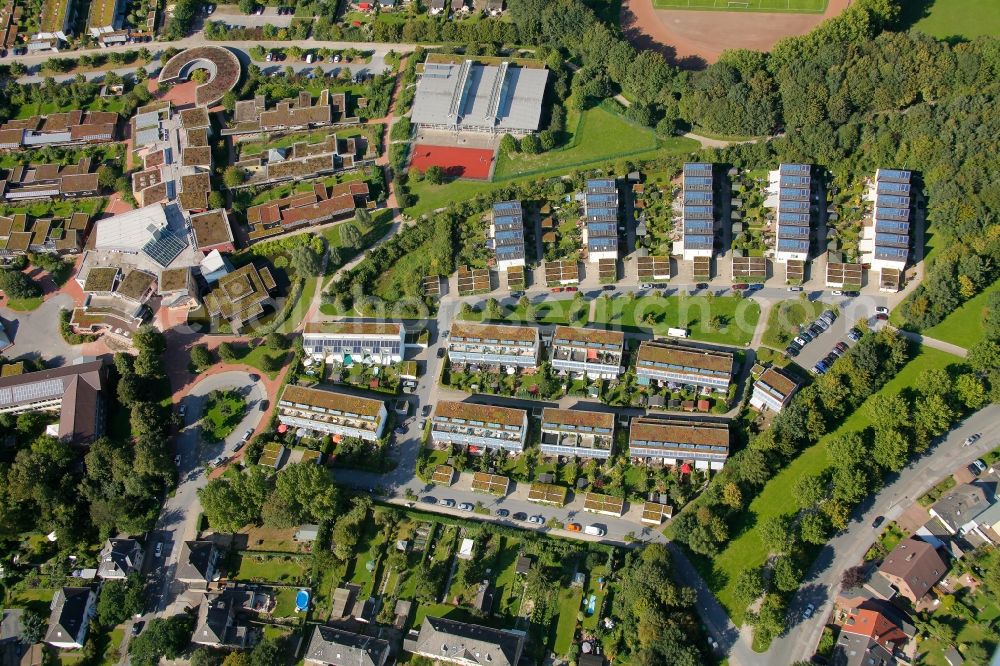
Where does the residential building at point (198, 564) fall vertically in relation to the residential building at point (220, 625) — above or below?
above

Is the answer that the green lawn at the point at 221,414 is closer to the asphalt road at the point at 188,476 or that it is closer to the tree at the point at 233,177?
the asphalt road at the point at 188,476

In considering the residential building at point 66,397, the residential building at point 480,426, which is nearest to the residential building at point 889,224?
the residential building at point 480,426

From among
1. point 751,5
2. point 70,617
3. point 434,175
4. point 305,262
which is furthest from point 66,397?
point 751,5

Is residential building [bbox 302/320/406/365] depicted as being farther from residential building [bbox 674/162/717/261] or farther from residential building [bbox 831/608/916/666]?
residential building [bbox 831/608/916/666]

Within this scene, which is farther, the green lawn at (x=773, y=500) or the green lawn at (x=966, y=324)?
the green lawn at (x=966, y=324)

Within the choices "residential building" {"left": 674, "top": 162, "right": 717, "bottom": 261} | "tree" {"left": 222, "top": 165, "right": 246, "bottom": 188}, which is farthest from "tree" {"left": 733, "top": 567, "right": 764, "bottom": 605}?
"tree" {"left": 222, "top": 165, "right": 246, "bottom": 188}

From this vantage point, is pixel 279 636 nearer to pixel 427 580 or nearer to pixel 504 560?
pixel 427 580
